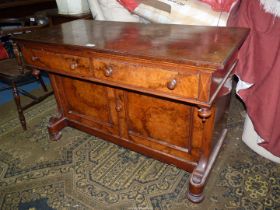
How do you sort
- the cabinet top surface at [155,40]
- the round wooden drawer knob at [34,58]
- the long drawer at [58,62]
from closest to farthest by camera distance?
the cabinet top surface at [155,40]
the long drawer at [58,62]
the round wooden drawer knob at [34,58]

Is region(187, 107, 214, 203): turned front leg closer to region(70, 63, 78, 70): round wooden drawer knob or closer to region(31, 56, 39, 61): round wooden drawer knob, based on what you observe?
region(70, 63, 78, 70): round wooden drawer knob

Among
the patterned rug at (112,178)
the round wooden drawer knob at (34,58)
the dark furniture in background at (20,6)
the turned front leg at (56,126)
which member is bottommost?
the patterned rug at (112,178)

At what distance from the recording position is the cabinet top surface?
100 cm

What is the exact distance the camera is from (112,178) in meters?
1.60

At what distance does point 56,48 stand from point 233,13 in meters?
1.14

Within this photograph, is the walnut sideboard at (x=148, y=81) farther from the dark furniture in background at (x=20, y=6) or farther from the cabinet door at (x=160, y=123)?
the dark furniture in background at (x=20, y=6)

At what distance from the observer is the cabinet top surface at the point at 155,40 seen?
100cm

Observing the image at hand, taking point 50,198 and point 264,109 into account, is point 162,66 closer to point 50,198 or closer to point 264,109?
point 264,109

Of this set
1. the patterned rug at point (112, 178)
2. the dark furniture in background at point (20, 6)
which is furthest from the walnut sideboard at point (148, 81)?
the dark furniture in background at point (20, 6)

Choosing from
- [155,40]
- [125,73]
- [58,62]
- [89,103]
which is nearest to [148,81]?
[125,73]

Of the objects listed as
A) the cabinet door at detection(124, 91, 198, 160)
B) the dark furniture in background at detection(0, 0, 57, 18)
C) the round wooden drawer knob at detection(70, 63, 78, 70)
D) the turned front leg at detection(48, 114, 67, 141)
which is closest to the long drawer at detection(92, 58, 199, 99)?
the round wooden drawer knob at detection(70, 63, 78, 70)

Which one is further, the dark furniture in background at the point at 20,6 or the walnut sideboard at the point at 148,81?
the dark furniture in background at the point at 20,6

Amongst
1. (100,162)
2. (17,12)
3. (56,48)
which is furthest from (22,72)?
(17,12)

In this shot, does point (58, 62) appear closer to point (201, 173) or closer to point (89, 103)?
point (89, 103)
